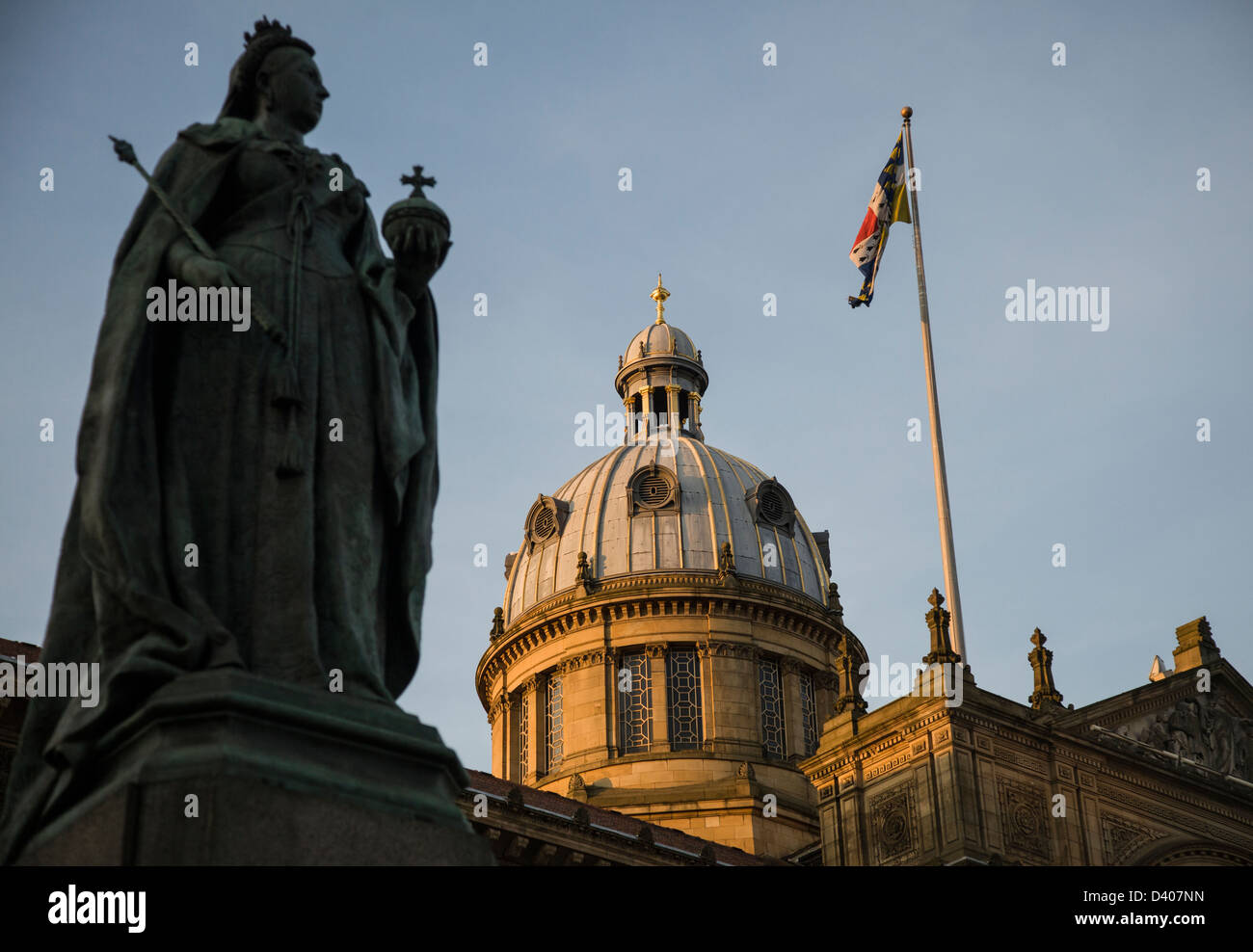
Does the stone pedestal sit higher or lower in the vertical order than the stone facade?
lower

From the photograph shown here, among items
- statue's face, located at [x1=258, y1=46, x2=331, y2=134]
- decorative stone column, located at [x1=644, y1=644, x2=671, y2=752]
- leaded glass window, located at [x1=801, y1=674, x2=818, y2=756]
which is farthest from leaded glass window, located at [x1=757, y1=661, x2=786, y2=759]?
statue's face, located at [x1=258, y1=46, x2=331, y2=134]

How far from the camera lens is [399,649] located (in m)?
7.92

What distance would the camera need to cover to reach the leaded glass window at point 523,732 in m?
70.6

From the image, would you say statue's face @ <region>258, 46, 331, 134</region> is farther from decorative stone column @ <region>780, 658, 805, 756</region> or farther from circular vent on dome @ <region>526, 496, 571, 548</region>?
circular vent on dome @ <region>526, 496, 571, 548</region>

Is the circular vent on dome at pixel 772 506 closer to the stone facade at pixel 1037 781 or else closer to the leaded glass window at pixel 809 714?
the leaded glass window at pixel 809 714

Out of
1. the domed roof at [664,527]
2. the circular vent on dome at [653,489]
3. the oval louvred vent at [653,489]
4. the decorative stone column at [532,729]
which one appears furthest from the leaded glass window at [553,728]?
the oval louvred vent at [653,489]

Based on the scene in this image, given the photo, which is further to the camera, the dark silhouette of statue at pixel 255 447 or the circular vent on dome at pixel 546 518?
the circular vent on dome at pixel 546 518

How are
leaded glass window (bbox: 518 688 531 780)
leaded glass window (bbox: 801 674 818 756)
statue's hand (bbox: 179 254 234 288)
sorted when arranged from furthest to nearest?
leaded glass window (bbox: 518 688 531 780)
leaded glass window (bbox: 801 674 818 756)
statue's hand (bbox: 179 254 234 288)

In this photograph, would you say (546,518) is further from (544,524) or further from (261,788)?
(261,788)

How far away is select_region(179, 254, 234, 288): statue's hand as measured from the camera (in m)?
7.54

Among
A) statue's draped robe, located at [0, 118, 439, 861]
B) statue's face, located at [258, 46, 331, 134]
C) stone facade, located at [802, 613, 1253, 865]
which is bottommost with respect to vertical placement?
statue's draped robe, located at [0, 118, 439, 861]

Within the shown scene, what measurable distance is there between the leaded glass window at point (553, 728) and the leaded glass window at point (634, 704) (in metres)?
2.70

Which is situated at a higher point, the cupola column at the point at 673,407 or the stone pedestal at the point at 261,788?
the cupola column at the point at 673,407

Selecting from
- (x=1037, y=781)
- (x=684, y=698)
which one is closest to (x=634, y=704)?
(x=684, y=698)
